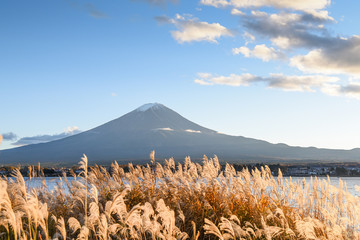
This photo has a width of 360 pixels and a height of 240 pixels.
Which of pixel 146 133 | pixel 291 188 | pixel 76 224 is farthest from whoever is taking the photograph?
pixel 146 133

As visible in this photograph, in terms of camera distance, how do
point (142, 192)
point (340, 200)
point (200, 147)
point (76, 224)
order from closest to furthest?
point (76, 224) → point (340, 200) → point (142, 192) → point (200, 147)

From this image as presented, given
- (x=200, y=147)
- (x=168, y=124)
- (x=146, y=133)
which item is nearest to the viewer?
(x=200, y=147)

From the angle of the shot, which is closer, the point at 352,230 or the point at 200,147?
the point at 352,230

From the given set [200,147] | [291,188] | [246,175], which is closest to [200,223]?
[246,175]

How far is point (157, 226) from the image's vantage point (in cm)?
434

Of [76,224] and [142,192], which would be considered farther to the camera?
[142,192]

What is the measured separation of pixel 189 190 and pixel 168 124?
191 m

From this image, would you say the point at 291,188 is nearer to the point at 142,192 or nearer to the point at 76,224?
the point at 142,192

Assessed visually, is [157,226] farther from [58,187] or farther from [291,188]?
[58,187]

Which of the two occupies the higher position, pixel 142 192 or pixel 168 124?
pixel 168 124

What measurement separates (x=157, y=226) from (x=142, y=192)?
4.39 metres

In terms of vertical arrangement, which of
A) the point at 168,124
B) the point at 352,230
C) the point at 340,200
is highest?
the point at 168,124

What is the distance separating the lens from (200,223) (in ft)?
24.3

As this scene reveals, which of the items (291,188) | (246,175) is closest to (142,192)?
(246,175)
